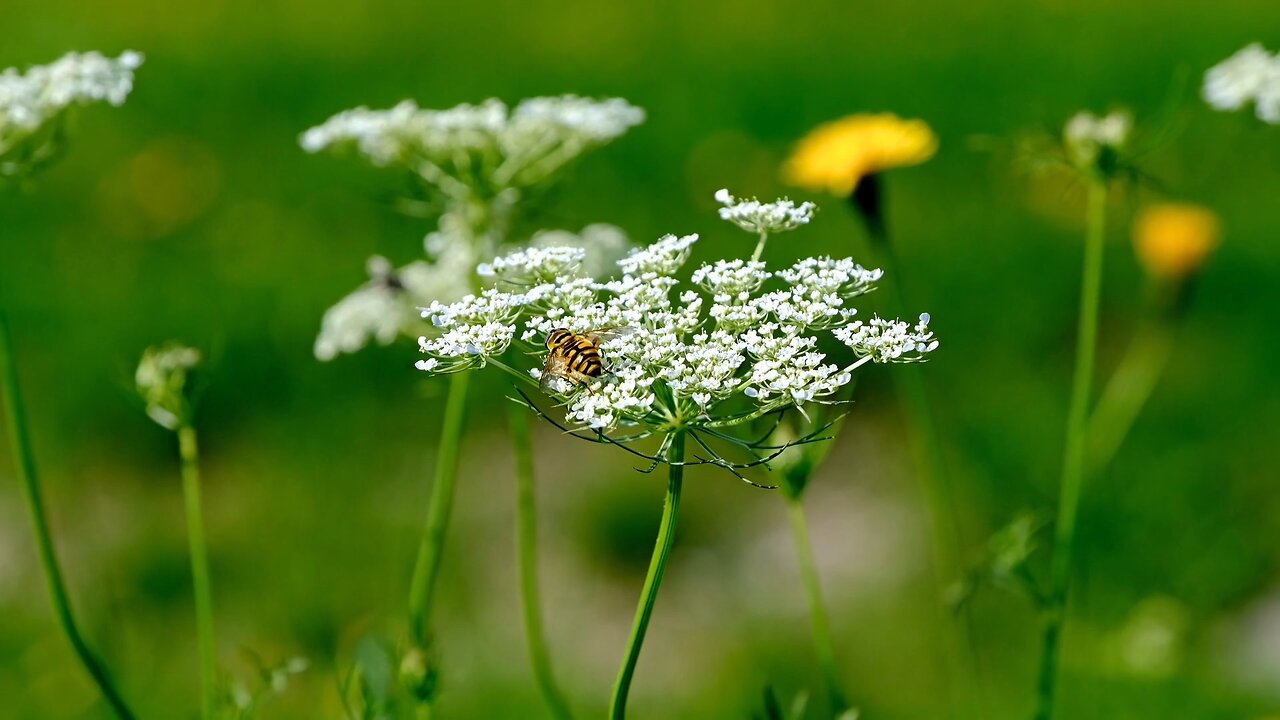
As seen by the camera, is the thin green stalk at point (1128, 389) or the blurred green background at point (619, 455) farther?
the thin green stalk at point (1128, 389)

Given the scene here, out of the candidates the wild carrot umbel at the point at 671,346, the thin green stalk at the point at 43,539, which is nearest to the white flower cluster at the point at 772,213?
the wild carrot umbel at the point at 671,346

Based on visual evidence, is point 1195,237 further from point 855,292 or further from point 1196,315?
point 855,292

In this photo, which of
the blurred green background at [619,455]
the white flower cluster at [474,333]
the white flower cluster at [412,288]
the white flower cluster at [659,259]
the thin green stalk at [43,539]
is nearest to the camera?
the white flower cluster at [474,333]

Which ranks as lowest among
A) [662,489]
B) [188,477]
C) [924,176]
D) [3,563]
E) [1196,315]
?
[3,563]

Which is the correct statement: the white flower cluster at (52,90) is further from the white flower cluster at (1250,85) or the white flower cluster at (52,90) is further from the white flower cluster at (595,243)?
the white flower cluster at (1250,85)

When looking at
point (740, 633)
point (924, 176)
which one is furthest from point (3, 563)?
point (924, 176)

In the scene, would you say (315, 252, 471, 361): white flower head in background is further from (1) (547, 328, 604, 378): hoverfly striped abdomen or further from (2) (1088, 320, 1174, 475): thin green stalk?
(2) (1088, 320, 1174, 475): thin green stalk

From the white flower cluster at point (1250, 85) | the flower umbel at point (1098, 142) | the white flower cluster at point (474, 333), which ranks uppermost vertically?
the white flower cluster at point (1250, 85)
